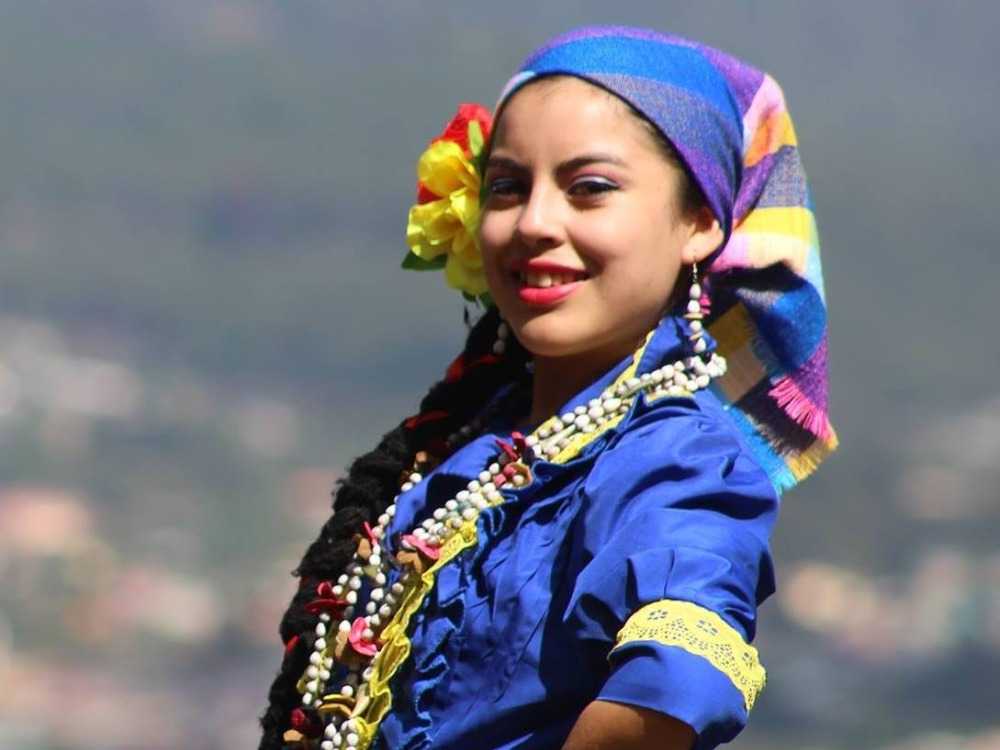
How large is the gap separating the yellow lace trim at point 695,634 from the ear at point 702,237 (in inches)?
20.6

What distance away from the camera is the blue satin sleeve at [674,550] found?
1.89 meters

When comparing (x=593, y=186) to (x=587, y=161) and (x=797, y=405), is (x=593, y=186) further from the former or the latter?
(x=797, y=405)

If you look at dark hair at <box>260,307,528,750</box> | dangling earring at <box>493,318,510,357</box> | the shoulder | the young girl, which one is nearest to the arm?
the young girl

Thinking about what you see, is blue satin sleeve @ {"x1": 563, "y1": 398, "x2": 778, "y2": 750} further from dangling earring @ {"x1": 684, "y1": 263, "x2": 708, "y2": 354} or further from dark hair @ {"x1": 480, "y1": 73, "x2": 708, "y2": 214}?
dark hair @ {"x1": 480, "y1": 73, "x2": 708, "y2": 214}

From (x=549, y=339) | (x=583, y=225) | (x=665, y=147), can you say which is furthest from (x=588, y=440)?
(x=665, y=147)

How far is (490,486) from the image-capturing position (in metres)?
2.27

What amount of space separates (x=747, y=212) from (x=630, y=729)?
0.74 m

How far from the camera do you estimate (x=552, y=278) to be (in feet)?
7.39

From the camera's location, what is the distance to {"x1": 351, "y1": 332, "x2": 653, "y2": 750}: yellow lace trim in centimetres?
220

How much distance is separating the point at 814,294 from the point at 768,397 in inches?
5.3

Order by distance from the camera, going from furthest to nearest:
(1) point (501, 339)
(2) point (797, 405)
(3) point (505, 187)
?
1. (1) point (501, 339)
2. (2) point (797, 405)
3. (3) point (505, 187)

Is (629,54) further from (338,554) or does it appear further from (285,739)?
(285,739)

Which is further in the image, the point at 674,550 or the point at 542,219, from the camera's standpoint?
the point at 542,219

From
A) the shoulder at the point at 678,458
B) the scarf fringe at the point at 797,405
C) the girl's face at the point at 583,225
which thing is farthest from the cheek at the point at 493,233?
the scarf fringe at the point at 797,405
